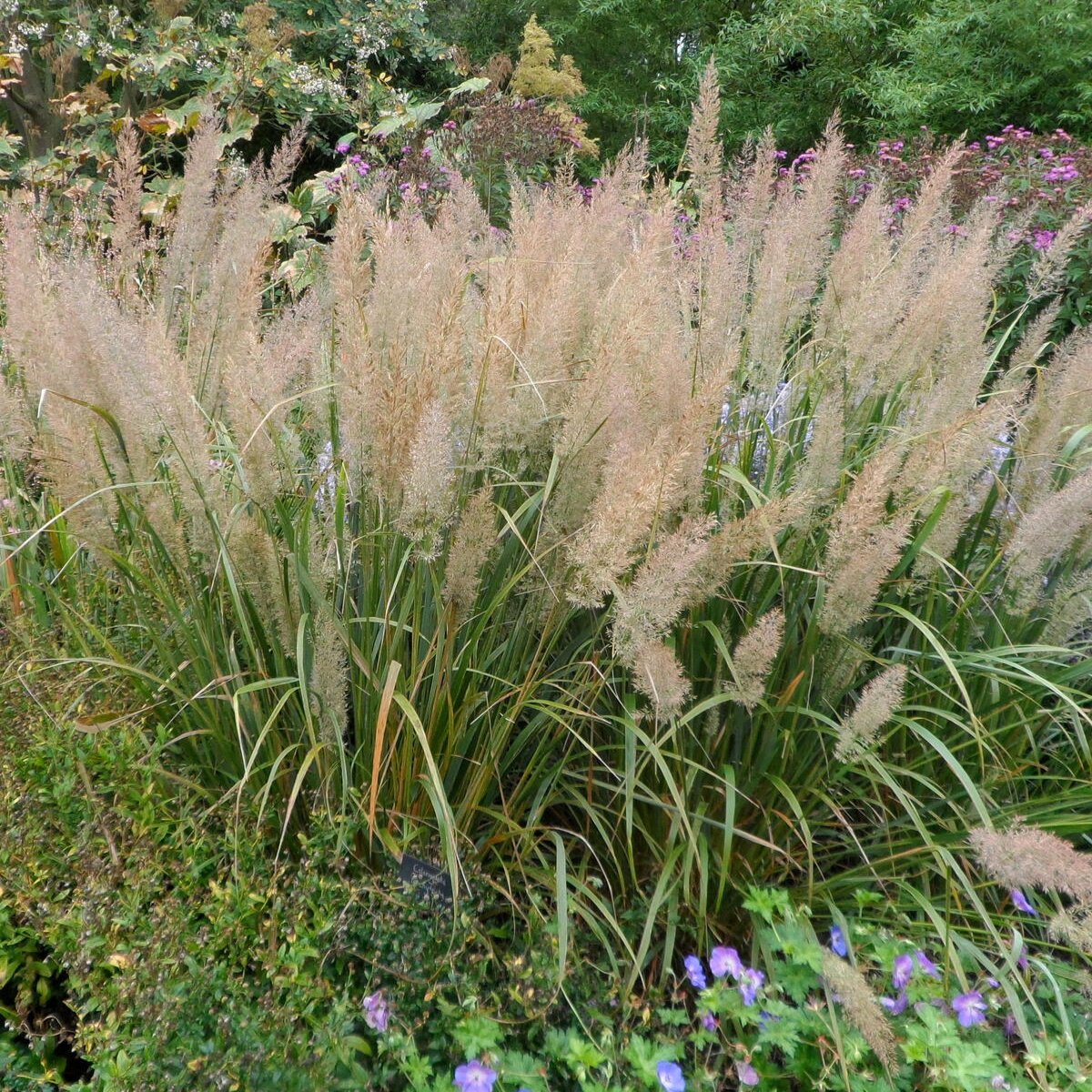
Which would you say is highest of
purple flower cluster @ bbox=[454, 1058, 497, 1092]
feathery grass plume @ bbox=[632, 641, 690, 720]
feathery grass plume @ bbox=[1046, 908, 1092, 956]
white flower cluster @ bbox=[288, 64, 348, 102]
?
white flower cluster @ bbox=[288, 64, 348, 102]

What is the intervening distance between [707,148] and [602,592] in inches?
57.4

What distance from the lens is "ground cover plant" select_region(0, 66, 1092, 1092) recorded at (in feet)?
5.43

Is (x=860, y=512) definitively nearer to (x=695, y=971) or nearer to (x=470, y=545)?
(x=470, y=545)

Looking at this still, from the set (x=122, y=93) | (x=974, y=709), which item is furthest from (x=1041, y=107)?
(x=974, y=709)

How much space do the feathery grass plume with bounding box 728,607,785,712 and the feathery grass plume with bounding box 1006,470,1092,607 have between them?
23.0 inches

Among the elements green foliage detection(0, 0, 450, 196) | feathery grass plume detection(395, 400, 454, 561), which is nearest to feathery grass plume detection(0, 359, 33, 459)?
feathery grass plume detection(395, 400, 454, 561)

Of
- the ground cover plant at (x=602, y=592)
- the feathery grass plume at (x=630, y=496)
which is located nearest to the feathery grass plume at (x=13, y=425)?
the ground cover plant at (x=602, y=592)

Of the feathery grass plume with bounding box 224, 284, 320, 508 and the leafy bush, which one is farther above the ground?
the feathery grass plume with bounding box 224, 284, 320, 508

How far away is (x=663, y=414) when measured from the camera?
183cm

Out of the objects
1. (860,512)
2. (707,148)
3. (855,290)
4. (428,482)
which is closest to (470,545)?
(428,482)

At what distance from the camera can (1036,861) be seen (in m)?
1.46

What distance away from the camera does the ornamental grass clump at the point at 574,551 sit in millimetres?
1670

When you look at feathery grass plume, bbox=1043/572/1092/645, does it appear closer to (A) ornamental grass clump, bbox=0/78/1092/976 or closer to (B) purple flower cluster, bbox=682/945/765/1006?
(A) ornamental grass clump, bbox=0/78/1092/976

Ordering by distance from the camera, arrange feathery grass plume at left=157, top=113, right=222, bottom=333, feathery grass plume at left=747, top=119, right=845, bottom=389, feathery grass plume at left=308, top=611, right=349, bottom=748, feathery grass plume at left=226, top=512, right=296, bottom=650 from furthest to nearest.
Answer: feathery grass plume at left=157, top=113, right=222, bottom=333 → feathery grass plume at left=747, top=119, right=845, bottom=389 → feathery grass plume at left=226, top=512, right=296, bottom=650 → feathery grass plume at left=308, top=611, right=349, bottom=748
